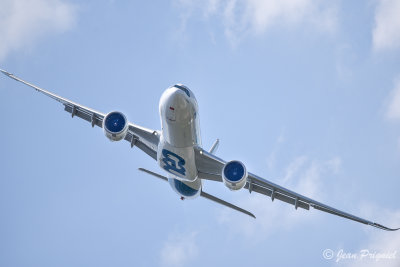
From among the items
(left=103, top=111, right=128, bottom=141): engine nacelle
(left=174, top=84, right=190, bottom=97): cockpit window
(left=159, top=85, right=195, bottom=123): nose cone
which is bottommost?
(left=103, top=111, right=128, bottom=141): engine nacelle

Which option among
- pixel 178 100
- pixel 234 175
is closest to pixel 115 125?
pixel 178 100

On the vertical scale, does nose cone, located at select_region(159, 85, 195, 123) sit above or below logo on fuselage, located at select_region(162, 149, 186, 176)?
above

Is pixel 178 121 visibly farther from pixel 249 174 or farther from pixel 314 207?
pixel 314 207

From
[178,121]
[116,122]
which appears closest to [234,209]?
[178,121]

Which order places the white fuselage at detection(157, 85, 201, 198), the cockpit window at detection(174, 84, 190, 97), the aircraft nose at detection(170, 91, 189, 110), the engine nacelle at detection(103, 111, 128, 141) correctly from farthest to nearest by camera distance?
the engine nacelle at detection(103, 111, 128, 141)
the cockpit window at detection(174, 84, 190, 97)
the white fuselage at detection(157, 85, 201, 198)
the aircraft nose at detection(170, 91, 189, 110)

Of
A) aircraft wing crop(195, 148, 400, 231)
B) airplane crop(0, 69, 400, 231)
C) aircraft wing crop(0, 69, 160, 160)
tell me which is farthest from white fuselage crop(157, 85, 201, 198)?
aircraft wing crop(0, 69, 160, 160)

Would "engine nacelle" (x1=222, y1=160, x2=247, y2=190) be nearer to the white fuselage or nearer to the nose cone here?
the white fuselage

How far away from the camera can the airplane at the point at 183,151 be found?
90.0 ft

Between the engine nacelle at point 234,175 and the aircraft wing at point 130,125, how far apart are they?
5.29 meters

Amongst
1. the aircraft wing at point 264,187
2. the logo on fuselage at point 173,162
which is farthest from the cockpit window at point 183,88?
the aircraft wing at point 264,187

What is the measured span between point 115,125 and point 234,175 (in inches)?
307

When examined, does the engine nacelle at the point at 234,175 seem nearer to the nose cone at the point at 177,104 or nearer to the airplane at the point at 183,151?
the airplane at the point at 183,151

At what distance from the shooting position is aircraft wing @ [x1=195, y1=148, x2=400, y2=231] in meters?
30.3

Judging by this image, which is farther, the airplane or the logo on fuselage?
the logo on fuselage
